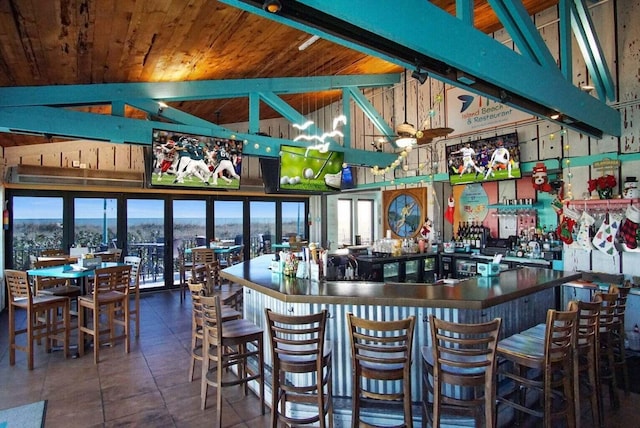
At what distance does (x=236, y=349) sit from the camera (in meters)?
4.07

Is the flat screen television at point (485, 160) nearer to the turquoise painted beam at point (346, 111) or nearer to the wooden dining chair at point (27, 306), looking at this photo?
the turquoise painted beam at point (346, 111)

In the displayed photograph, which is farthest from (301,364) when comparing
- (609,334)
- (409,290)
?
(609,334)

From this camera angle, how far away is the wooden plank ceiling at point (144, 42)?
3039mm

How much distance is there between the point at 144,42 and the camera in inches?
149

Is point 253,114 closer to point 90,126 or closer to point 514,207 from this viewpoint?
point 90,126

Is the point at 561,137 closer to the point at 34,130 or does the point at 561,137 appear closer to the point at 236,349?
the point at 236,349

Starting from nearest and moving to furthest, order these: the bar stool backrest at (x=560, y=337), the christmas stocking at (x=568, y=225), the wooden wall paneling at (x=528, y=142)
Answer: the bar stool backrest at (x=560, y=337) < the christmas stocking at (x=568, y=225) < the wooden wall paneling at (x=528, y=142)

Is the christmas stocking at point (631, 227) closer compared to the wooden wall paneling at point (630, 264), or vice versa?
the christmas stocking at point (631, 227)

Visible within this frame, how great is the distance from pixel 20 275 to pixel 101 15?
3219 mm

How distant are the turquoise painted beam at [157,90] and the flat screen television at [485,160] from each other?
2700 mm

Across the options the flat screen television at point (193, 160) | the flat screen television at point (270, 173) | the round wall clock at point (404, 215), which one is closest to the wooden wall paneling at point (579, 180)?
the round wall clock at point (404, 215)

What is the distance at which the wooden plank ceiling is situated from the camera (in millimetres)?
3039

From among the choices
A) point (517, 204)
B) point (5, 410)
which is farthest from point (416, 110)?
point (5, 410)

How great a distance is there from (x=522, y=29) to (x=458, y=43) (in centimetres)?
113
